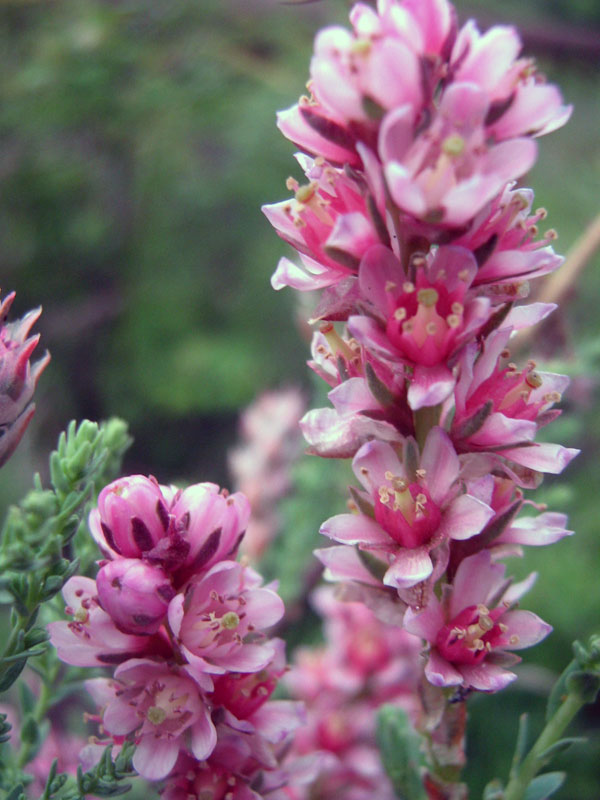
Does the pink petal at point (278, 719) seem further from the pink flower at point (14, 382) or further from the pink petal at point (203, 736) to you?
the pink flower at point (14, 382)

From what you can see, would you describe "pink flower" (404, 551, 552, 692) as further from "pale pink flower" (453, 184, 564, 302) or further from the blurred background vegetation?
the blurred background vegetation

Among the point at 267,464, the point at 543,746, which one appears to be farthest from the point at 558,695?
the point at 267,464

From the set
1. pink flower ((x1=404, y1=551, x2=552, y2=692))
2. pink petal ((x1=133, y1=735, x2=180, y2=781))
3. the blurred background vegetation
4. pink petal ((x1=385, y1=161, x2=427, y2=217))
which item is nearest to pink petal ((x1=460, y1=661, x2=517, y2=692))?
pink flower ((x1=404, y1=551, x2=552, y2=692))

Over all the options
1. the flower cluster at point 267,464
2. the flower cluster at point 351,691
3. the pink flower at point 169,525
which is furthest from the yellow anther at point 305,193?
the flower cluster at point 267,464

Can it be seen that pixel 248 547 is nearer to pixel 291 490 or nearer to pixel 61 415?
pixel 291 490

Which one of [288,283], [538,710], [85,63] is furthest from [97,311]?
[288,283]

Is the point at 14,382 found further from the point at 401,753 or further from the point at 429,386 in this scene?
the point at 401,753
